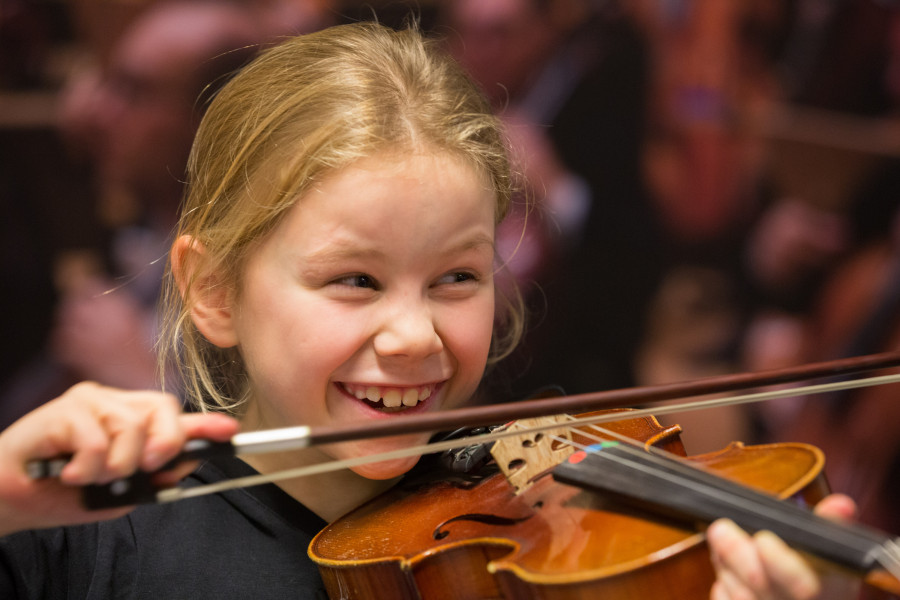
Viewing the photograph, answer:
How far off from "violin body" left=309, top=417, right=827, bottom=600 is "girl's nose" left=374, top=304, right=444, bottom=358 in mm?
146

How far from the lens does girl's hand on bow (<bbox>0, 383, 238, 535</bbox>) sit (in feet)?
1.63

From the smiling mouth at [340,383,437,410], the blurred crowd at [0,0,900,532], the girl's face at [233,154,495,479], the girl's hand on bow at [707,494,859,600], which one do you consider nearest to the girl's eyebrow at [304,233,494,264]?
the girl's face at [233,154,495,479]

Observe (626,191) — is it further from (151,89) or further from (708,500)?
(708,500)

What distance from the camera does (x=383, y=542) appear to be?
67cm

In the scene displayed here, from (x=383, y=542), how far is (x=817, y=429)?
131 centimetres

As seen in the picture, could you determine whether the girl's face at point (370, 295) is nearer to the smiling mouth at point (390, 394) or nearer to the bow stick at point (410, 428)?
the smiling mouth at point (390, 394)

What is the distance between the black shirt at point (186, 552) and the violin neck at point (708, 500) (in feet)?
0.95

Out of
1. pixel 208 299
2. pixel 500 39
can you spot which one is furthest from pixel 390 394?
pixel 500 39

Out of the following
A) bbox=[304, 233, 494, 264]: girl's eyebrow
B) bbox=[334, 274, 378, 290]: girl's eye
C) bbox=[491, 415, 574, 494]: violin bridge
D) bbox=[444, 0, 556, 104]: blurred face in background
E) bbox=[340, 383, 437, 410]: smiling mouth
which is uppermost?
bbox=[444, 0, 556, 104]: blurred face in background

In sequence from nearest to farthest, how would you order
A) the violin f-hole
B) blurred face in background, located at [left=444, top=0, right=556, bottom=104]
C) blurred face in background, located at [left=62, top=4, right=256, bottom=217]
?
the violin f-hole → blurred face in background, located at [left=62, top=4, right=256, bottom=217] → blurred face in background, located at [left=444, top=0, right=556, bottom=104]

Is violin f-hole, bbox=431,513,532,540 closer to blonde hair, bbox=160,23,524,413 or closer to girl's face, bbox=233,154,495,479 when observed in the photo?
girl's face, bbox=233,154,495,479

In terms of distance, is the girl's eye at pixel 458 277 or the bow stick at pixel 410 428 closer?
the bow stick at pixel 410 428

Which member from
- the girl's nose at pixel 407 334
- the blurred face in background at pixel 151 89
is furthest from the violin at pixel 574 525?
the blurred face in background at pixel 151 89

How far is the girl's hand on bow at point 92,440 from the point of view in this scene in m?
0.50
